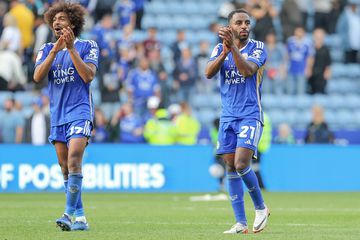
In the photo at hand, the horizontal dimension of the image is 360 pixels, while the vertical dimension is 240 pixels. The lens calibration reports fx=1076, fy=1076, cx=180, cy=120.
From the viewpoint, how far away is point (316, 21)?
31250 mm

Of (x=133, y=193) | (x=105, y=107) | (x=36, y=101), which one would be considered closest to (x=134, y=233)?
(x=133, y=193)

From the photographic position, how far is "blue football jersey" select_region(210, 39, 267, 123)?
452 inches

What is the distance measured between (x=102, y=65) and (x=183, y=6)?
5831mm

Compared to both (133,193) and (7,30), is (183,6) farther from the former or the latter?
(133,193)

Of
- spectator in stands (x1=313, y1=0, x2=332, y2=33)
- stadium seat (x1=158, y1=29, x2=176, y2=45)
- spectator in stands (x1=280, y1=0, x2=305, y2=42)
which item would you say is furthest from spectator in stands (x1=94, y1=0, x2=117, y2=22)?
spectator in stands (x1=313, y1=0, x2=332, y2=33)

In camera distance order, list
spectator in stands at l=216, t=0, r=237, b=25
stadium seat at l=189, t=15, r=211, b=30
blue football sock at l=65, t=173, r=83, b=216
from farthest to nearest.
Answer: stadium seat at l=189, t=15, r=211, b=30 → spectator in stands at l=216, t=0, r=237, b=25 → blue football sock at l=65, t=173, r=83, b=216

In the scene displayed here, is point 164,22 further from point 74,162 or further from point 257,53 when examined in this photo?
point 74,162

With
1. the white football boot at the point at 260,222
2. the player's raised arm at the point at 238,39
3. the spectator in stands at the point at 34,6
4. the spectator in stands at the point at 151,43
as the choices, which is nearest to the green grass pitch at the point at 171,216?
the white football boot at the point at 260,222

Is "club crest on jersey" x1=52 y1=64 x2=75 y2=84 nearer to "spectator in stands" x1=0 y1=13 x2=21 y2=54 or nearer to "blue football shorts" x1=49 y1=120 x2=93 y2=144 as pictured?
"blue football shorts" x1=49 y1=120 x2=93 y2=144

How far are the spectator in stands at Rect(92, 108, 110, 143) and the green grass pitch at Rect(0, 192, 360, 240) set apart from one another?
3043mm

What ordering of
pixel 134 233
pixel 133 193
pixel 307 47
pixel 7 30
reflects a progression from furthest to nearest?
pixel 307 47, pixel 7 30, pixel 133 193, pixel 134 233

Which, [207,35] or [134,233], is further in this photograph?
[207,35]

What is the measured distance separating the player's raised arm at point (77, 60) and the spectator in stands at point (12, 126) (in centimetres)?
1260

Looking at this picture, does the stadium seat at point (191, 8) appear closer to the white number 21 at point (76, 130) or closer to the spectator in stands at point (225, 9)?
the spectator in stands at point (225, 9)
